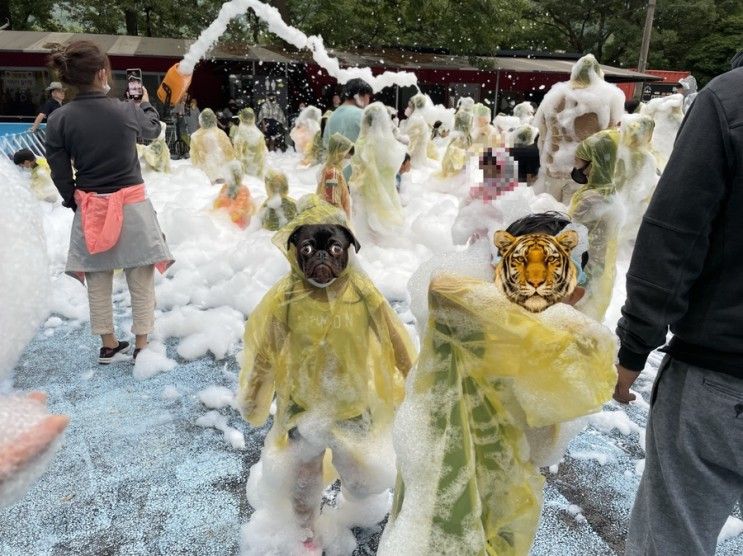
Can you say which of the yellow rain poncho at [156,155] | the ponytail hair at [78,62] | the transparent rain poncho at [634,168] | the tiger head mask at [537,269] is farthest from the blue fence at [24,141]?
the tiger head mask at [537,269]

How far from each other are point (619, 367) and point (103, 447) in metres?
2.39

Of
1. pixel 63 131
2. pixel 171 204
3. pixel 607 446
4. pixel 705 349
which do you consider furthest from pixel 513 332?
pixel 171 204

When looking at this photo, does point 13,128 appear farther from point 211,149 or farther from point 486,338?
point 486,338

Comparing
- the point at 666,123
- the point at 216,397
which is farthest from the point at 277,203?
the point at 666,123

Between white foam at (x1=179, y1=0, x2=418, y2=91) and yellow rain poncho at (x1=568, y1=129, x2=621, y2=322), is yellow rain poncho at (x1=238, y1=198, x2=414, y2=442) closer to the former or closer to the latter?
yellow rain poncho at (x1=568, y1=129, x2=621, y2=322)

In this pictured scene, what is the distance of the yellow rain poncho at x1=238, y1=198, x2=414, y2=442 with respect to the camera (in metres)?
2.04

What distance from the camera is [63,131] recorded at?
10.6ft

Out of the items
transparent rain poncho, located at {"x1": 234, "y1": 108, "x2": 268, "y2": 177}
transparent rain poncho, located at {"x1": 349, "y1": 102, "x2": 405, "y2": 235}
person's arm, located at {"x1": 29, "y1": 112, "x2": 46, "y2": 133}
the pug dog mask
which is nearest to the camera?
the pug dog mask

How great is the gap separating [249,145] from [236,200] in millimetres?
2863

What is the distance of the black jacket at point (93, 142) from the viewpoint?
3225mm

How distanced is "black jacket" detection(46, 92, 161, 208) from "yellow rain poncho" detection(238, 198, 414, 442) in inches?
67.5

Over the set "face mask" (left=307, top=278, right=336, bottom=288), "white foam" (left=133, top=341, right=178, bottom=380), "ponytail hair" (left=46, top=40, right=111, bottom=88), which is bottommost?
"white foam" (left=133, top=341, right=178, bottom=380)

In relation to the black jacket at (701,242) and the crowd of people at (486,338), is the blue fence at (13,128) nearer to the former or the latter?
the crowd of people at (486,338)

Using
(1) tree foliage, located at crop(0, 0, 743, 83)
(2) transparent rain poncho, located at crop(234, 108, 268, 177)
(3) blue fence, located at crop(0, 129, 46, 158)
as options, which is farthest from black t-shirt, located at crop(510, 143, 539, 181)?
(1) tree foliage, located at crop(0, 0, 743, 83)
